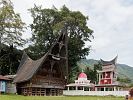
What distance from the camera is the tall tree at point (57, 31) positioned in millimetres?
73875

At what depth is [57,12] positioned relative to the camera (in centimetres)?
7650

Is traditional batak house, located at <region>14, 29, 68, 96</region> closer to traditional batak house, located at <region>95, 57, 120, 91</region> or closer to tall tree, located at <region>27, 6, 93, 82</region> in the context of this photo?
traditional batak house, located at <region>95, 57, 120, 91</region>

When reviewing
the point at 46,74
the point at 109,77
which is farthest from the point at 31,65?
the point at 109,77

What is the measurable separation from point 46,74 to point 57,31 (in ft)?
60.8

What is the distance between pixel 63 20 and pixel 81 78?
1423 centimetres

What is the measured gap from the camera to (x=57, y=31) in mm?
72438

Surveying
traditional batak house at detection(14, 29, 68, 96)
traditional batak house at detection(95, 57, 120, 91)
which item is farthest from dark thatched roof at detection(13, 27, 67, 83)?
traditional batak house at detection(95, 57, 120, 91)

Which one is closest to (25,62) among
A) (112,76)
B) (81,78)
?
(81,78)

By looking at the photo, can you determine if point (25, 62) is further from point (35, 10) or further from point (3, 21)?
point (35, 10)

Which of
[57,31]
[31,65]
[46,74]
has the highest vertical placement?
[57,31]

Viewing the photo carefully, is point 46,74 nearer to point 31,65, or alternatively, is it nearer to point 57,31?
point 31,65

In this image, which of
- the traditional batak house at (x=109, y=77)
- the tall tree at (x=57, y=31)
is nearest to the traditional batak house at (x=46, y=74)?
the traditional batak house at (x=109, y=77)

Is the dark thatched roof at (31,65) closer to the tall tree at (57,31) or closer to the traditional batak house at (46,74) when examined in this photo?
the traditional batak house at (46,74)

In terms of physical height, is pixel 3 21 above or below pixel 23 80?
above
